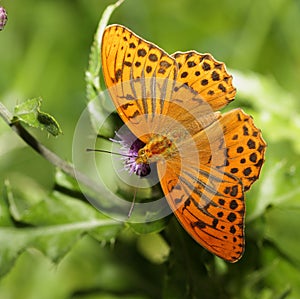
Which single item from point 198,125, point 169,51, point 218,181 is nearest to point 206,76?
point 198,125

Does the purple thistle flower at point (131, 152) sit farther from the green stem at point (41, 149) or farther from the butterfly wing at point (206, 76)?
the butterfly wing at point (206, 76)

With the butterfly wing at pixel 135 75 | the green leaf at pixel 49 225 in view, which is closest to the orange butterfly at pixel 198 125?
the butterfly wing at pixel 135 75

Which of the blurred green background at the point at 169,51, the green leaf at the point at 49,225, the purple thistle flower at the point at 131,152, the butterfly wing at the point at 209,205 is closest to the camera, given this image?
the butterfly wing at the point at 209,205

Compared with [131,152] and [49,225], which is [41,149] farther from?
[49,225]

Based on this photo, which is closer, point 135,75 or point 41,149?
point 135,75

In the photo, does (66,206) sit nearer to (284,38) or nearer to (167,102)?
(167,102)

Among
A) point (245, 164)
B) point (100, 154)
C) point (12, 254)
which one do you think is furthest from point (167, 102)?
point (100, 154)
